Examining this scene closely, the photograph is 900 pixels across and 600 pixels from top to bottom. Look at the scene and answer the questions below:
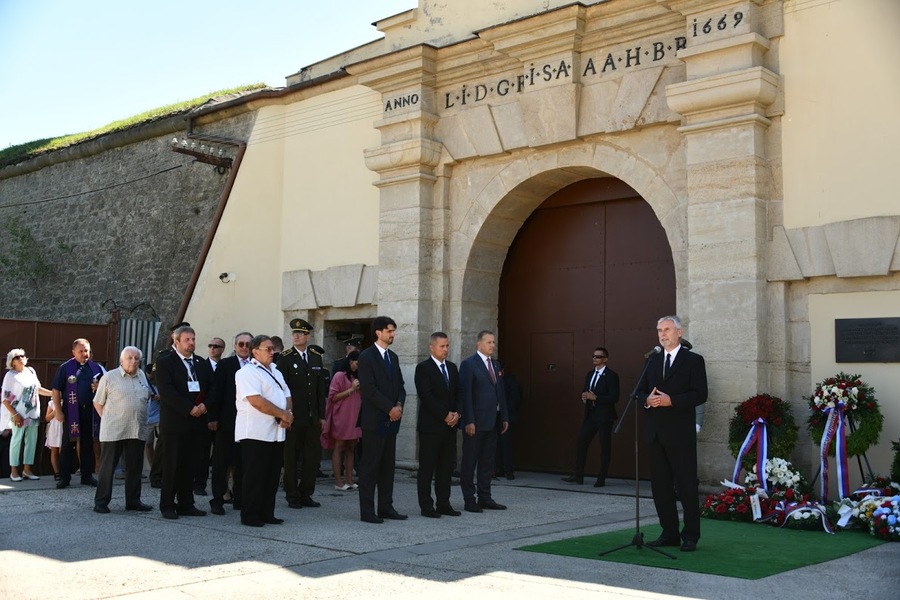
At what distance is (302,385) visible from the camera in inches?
373

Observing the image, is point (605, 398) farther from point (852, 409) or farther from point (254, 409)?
point (254, 409)

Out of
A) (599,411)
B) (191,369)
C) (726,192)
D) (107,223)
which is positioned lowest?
(599,411)

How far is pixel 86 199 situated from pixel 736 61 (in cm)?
1501

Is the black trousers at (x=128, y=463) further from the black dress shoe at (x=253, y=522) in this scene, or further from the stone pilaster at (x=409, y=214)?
the stone pilaster at (x=409, y=214)

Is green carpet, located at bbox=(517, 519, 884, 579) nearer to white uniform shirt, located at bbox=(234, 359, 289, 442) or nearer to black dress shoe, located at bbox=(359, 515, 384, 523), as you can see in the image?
black dress shoe, located at bbox=(359, 515, 384, 523)

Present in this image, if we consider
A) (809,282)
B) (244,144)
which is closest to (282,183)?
(244,144)

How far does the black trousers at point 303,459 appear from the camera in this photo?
9.38 m

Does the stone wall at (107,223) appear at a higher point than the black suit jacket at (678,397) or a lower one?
higher

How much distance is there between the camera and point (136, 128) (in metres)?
19.3

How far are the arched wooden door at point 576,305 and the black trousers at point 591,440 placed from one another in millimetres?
427

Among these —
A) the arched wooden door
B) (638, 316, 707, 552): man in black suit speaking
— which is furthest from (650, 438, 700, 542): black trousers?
the arched wooden door

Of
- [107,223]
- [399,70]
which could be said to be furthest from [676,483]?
[107,223]

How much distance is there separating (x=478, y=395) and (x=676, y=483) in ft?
8.78

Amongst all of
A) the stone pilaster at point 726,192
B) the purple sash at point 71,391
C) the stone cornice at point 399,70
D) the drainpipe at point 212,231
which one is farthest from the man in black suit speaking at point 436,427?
the drainpipe at point 212,231
